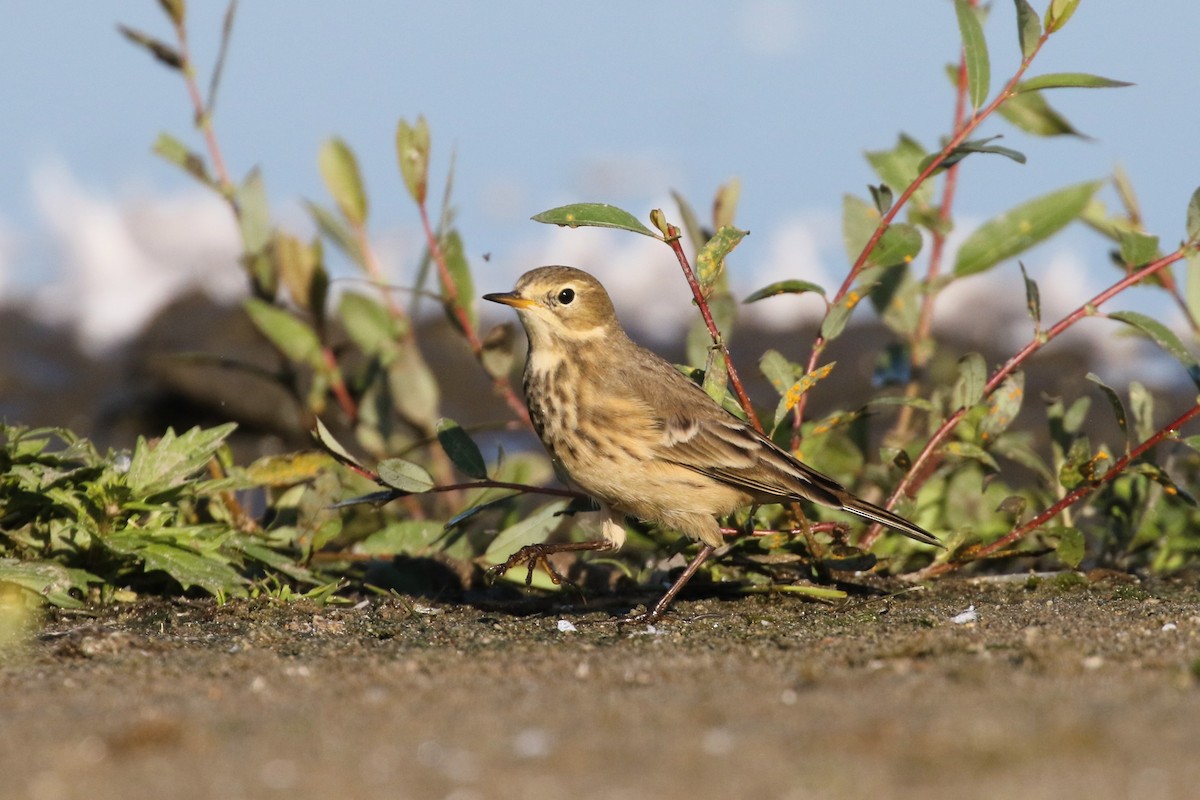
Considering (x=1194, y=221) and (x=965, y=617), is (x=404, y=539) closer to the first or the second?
(x=965, y=617)

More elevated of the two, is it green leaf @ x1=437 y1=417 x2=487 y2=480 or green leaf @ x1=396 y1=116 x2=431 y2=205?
green leaf @ x1=396 y1=116 x2=431 y2=205

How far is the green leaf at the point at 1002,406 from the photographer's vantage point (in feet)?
18.6

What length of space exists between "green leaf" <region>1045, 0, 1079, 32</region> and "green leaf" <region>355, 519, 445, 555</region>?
3.12m

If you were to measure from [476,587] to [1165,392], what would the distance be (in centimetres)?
1034

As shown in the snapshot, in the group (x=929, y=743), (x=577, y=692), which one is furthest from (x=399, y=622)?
(x=929, y=743)

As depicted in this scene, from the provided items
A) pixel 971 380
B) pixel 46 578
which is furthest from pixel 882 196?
pixel 46 578

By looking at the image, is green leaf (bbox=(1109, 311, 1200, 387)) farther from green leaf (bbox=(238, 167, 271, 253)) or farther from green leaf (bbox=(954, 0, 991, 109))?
green leaf (bbox=(238, 167, 271, 253))

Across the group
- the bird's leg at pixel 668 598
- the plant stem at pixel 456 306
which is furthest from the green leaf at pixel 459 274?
the bird's leg at pixel 668 598

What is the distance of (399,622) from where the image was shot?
16.1ft

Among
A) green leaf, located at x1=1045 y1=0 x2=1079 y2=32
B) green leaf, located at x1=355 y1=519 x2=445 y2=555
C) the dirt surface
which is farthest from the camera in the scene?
green leaf, located at x1=355 y1=519 x2=445 y2=555

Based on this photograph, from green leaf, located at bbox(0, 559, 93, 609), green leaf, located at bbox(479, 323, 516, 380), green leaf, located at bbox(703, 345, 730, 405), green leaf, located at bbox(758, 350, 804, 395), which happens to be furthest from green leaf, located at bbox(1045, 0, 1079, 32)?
green leaf, located at bbox(0, 559, 93, 609)

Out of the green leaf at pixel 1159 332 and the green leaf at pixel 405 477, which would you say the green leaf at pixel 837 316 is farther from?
the green leaf at pixel 405 477

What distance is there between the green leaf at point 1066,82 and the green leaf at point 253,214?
11.5 ft

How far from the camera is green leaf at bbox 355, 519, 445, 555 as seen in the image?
593 cm
